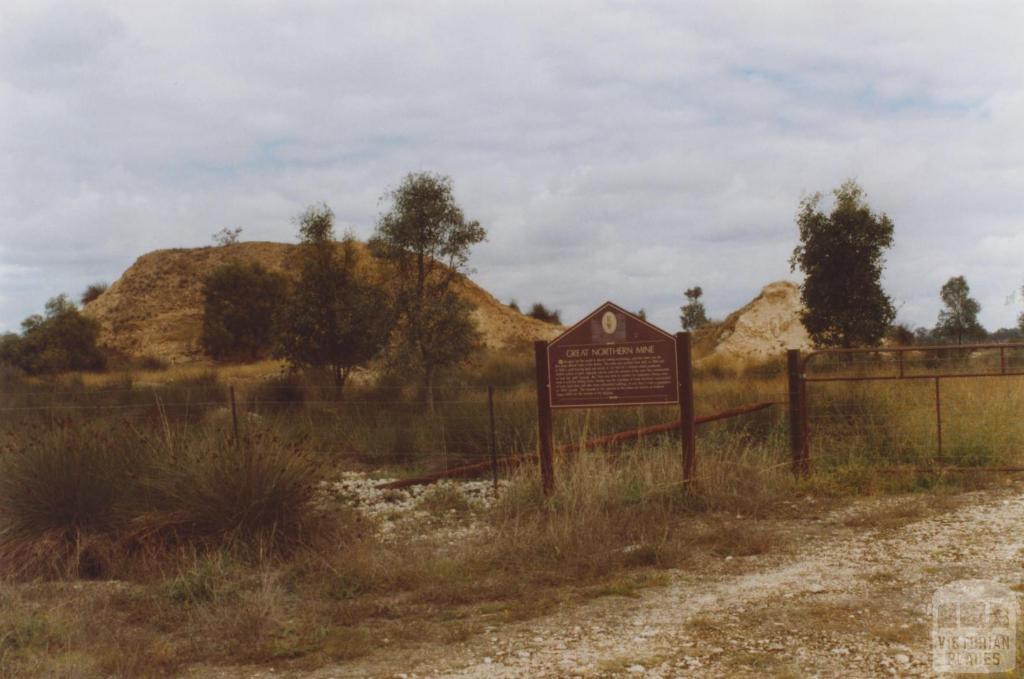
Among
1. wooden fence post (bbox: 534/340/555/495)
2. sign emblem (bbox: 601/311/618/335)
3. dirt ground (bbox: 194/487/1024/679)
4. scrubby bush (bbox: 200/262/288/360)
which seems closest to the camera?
dirt ground (bbox: 194/487/1024/679)

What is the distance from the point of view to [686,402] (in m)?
10.3

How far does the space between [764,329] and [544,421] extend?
30.4 metres

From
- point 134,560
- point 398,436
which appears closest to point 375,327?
point 398,436

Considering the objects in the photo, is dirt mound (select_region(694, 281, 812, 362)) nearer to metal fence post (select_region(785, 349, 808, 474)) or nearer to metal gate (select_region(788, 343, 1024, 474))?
metal gate (select_region(788, 343, 1024, 474))

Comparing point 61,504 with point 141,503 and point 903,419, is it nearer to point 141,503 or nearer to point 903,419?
point 141,503

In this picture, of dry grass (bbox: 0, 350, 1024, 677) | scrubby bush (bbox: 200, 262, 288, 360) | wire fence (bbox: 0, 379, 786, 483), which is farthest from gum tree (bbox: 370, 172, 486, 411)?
scrubby bush (bbox: 200, 262, 288, 360)

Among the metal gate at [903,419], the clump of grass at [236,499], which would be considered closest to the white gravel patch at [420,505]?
the clump of grass at [236,499]

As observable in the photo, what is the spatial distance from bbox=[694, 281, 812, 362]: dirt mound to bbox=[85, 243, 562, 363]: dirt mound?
1303 cm

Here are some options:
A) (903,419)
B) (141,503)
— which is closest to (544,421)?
(141,503)

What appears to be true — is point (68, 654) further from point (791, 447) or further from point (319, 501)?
point (791, 447)

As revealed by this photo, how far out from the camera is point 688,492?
10086 millimetres

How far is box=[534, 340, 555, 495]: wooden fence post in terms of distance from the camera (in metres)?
10.0

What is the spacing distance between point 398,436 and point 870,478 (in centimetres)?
759

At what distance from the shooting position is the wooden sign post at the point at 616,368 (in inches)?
404
